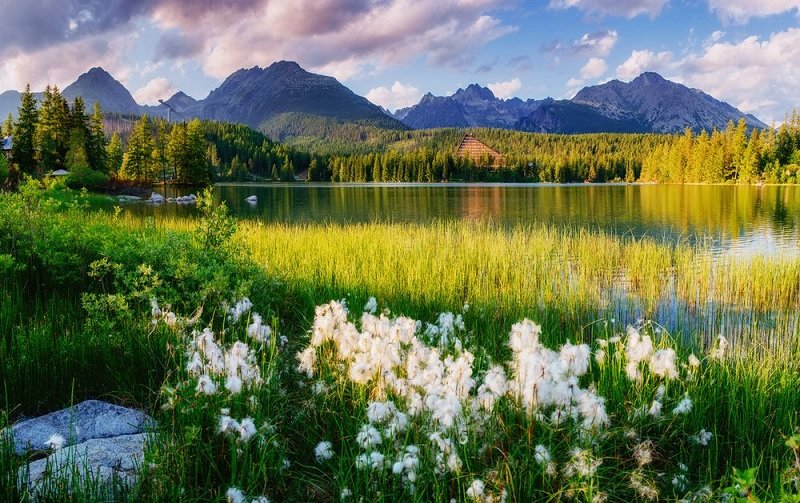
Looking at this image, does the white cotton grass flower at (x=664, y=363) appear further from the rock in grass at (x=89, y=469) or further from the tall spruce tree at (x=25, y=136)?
the tall spruce tree at (x=25, y=136)

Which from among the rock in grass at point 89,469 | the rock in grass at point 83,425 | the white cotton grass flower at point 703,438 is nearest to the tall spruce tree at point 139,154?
the rock in grass at point 83,425

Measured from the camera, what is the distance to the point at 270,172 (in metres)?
187

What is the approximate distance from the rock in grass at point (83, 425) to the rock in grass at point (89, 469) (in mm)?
231

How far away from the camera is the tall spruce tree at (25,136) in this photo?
57.8 m

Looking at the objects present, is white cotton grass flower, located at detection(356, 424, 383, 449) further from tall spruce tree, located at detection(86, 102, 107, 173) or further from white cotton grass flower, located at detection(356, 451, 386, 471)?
tall spruce tree, located at detection(86, 102, 107, 173)

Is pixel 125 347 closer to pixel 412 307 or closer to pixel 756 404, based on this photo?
pixel 412 307

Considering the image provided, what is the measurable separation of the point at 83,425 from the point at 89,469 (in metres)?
1.13

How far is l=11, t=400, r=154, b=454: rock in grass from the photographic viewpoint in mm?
4219

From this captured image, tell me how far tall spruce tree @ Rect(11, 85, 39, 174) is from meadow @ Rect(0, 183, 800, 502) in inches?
2367

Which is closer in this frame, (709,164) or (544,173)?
(709,164)

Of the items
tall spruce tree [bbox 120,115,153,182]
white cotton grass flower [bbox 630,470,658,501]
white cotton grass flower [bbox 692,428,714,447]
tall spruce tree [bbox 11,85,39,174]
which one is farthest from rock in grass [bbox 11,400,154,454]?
tall spruce tree [bbox 120,115,153,182]

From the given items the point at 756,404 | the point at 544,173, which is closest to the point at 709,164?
the point at 544,173

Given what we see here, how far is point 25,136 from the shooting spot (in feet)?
192

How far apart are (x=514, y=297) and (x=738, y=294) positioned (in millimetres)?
5727
